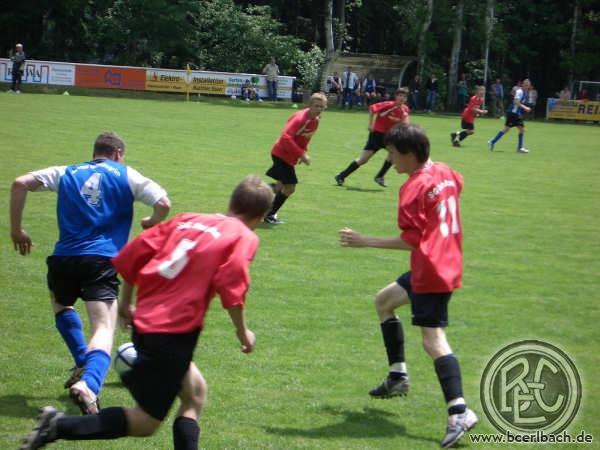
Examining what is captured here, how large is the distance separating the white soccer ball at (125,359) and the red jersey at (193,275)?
19cm

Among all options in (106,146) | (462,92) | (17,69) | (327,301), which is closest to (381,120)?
(327,301)

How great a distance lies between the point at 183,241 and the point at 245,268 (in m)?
0.33

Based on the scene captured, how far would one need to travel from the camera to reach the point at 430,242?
536 centimetres

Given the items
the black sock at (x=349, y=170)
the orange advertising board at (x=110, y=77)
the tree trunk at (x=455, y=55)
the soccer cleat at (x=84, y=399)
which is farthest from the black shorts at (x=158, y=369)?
the tree trunk at (x=455, y=55)

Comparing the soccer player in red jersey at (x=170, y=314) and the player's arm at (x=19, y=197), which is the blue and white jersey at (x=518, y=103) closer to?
the player's arm at (x=19, y=197)

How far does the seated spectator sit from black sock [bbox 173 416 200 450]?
35.3m

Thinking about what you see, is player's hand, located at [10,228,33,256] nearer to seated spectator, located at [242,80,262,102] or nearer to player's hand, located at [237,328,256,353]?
player's hand, located at [237,328,256,353]

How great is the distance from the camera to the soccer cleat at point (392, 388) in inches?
234

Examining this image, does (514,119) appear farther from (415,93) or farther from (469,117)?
(415,93)

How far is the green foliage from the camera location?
4403 centimetres

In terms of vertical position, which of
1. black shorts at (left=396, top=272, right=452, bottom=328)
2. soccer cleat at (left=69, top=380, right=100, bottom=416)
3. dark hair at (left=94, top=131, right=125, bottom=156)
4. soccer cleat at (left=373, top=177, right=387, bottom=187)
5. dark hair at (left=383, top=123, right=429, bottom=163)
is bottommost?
soccer cleat at (left=69, top=380, right=100, bottom=416)

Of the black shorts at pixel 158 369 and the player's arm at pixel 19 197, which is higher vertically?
the player's arm at pixel 19 197

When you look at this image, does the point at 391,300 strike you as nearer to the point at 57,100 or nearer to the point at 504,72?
the point at 57,100

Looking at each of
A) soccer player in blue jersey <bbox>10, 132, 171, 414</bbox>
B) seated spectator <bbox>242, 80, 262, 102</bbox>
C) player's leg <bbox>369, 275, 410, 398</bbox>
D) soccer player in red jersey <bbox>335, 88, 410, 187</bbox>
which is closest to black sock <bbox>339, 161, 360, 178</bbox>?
soccer player in red jersey <bbox>335, 88, 410, 187</bbox>
